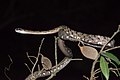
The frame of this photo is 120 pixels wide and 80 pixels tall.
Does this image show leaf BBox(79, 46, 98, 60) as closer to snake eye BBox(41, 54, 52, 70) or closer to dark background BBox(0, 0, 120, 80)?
snake eye BBox(41, 54, 52, 70)

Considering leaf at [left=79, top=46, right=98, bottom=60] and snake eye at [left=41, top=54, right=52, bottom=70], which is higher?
leaf at [left=79, top=46, right=98, bottom=60]

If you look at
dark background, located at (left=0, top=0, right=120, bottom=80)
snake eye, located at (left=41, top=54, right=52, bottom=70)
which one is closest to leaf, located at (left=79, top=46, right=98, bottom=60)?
snake eye, located at (left=41, top=54, right=52, bottom=70)

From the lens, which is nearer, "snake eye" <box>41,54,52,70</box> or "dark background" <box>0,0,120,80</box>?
"snake eye" <box>41,54,52,70</box>

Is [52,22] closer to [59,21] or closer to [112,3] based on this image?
[59,21]

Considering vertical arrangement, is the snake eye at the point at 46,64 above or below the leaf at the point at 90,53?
below

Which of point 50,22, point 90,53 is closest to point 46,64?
point 90,53

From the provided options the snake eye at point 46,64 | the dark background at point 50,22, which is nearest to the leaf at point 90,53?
the snake eye at point 46,64

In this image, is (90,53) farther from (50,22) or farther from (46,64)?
(50,22)

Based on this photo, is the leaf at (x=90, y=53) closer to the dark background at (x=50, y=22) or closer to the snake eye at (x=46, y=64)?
the snake eye at (x=46, y=64)
